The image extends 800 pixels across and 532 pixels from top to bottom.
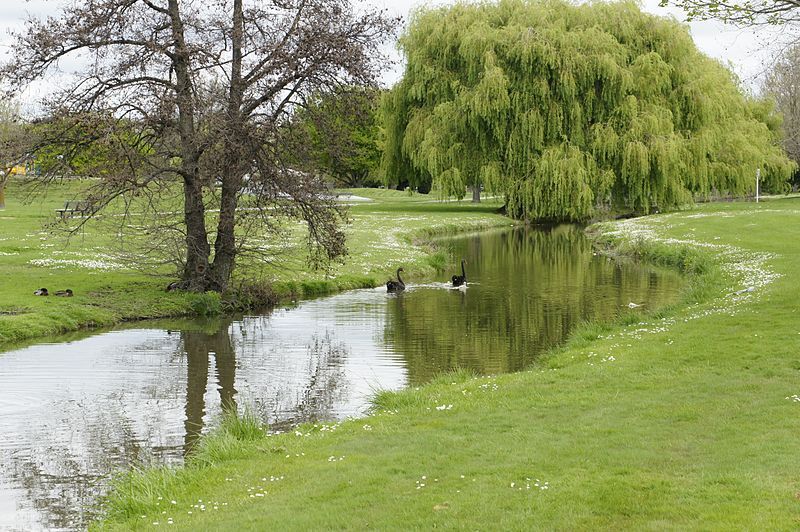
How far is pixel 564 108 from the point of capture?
51.3 meters

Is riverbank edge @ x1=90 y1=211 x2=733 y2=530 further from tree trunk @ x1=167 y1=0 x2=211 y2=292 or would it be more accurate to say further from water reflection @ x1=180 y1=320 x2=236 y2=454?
tree trunk @ x1=167 y1=0 x2=211 y2=292

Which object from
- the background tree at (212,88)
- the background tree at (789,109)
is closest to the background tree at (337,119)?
the background tree at (212,88)

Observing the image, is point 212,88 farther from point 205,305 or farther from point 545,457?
point 545,457

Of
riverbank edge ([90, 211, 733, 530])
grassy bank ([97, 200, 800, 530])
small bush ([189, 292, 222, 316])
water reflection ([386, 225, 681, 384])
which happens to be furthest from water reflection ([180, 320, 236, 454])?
water reflection ([386, 225, 681, 384])

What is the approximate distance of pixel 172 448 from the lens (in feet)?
42.0

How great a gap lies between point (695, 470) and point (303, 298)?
21.1m

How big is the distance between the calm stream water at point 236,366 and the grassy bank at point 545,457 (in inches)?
55.0

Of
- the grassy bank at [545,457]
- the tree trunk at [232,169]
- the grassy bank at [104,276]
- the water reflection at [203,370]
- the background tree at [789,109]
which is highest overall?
the background tree at [789,109]

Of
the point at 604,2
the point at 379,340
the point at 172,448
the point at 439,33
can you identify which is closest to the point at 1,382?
the point at 172,448

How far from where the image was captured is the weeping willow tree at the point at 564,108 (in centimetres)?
5053

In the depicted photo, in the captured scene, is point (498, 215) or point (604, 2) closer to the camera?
point (604, 2)

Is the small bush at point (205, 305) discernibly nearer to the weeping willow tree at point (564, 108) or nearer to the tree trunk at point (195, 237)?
the tree trunk at point (195, 237)

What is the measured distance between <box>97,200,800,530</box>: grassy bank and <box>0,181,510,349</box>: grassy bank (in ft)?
36.2

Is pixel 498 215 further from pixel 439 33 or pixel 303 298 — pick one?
pixel 303 298
